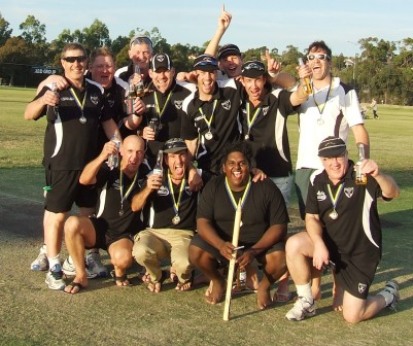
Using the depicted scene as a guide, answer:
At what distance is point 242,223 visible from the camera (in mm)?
6395

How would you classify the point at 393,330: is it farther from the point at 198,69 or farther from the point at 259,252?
the point at 198,69

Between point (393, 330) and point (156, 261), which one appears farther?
point (156, 261)

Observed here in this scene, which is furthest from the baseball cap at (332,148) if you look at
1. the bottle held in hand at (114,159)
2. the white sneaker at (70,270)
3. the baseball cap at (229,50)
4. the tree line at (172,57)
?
the tree line at (172,57)

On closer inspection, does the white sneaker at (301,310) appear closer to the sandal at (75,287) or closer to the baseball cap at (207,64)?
the sandal at (75,287)

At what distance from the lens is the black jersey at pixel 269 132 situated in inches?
269

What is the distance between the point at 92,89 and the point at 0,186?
5.97 metres

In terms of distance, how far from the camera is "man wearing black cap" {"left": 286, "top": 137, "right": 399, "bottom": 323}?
5.91m

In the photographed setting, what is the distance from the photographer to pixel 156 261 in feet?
21.7

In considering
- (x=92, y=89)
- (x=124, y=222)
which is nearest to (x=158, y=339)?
(x=124, y=222)

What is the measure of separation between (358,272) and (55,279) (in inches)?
116

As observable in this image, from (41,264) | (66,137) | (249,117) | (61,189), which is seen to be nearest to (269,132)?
(249,117)

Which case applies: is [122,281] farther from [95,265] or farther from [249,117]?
[249,117]

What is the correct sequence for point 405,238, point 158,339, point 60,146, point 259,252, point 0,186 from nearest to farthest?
point 158,339 < point 259,252 < point 60,146 < point 405,238 < point 0,186

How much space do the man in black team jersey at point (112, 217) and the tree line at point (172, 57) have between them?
7567cm
